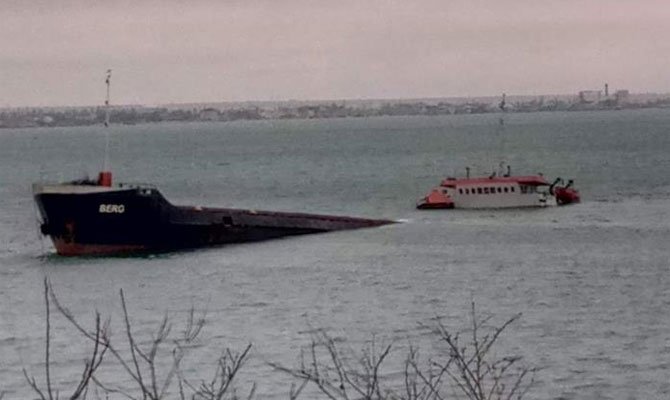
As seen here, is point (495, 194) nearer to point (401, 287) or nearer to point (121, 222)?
point (121, 222)

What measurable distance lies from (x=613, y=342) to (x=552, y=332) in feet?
6.34

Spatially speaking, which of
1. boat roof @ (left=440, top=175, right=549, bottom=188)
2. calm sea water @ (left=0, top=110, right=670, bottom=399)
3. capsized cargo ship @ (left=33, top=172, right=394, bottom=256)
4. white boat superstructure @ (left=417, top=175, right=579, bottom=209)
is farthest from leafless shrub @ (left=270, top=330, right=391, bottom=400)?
boat roof @ (left=440, top=175, right=549, bottom=188)

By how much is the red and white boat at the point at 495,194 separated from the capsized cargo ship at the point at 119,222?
18742mm

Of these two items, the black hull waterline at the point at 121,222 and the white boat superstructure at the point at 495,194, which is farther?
the white boat superstructure at the point at 495,194

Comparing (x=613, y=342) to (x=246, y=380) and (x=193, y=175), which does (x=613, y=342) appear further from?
(x=193, y=175)

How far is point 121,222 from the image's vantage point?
5216 centimetres

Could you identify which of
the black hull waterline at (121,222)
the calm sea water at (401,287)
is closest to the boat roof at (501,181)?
the calm sea water at (401,287)

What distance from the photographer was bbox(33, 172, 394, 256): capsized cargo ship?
51281 mm

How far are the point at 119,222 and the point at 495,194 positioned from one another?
80.1 ft

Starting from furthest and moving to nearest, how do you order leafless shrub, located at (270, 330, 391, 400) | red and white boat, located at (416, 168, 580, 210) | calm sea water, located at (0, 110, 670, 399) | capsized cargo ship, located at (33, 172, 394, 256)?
red and white boat, located at (416, 168, 580, 210)
capsized cargo ship, located at (33, 172, 394, 256)
calm sea water, located at (0, 110, 670, 399)
leafless shrub, located at (270, 330, 391, 400)

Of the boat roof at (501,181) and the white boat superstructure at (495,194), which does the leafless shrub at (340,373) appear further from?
the boat roof at (501,181)

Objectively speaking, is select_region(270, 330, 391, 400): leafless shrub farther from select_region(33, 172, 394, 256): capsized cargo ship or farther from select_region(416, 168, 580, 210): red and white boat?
select_region(416, 168, 580, 210): red and white boat

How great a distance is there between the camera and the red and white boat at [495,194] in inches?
2825

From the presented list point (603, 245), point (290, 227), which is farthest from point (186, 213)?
point (603, 245)
